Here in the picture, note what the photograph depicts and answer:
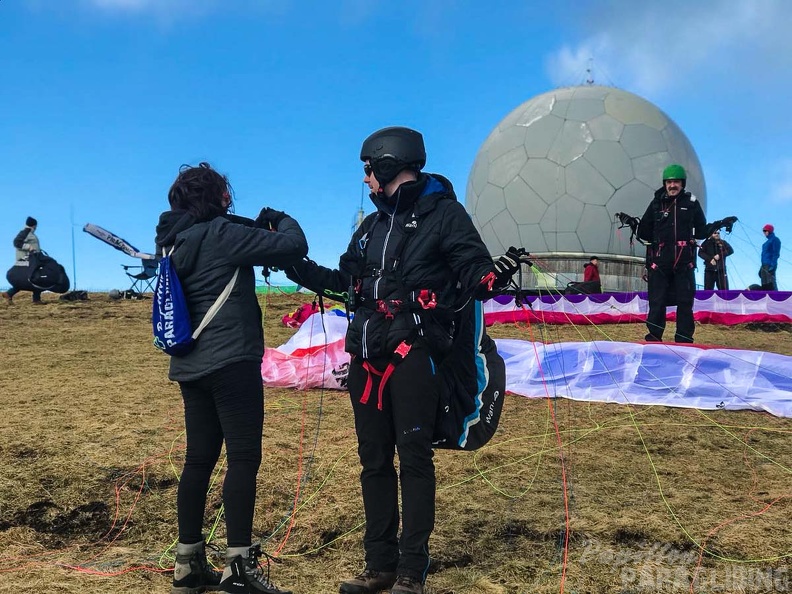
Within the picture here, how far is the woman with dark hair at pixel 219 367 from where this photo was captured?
94.7 inches

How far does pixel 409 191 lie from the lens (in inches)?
104

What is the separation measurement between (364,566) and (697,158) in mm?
17300

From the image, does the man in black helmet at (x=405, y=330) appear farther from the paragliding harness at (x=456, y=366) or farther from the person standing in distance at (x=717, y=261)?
the person standing in distance at (x=717, y=261)

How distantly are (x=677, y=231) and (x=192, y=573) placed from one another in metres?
6.03

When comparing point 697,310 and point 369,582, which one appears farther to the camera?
point 697,310

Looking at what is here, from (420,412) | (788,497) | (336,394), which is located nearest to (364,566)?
(420,412)

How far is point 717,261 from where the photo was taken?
1301cm

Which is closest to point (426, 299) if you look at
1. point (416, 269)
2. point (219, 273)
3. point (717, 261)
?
point (416, 269)

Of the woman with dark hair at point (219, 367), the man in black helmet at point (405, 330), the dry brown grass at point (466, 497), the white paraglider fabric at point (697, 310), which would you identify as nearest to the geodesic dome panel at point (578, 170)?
the white paraglider fabric at point (697, 310)

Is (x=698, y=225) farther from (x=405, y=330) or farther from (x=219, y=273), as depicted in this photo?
(x=219, y=273)

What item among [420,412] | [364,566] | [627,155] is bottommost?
[364,566]

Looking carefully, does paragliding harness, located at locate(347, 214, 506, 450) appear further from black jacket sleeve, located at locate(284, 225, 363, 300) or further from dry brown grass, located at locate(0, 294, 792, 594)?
dry brown grass, located at locate(0, 294, 792, 594)

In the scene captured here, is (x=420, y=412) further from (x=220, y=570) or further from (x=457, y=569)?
(x=220, y=570)

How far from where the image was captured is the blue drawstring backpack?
243 centimetres
